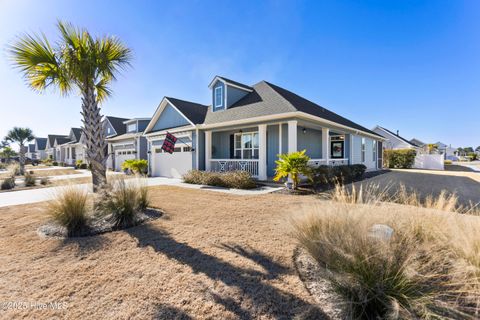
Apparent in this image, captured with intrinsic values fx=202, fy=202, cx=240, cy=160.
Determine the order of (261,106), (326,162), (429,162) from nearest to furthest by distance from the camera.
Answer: (261,106), (326,162), (429,162)

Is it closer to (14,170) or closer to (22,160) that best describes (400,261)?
(14,170)

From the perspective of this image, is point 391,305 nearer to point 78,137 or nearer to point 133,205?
point 133,205

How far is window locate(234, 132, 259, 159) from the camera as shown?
12.8 metres

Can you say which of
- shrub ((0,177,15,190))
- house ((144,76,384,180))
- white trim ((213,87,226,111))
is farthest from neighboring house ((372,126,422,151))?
shrub ((0,177,15,190))

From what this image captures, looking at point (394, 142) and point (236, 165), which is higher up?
point (394, 142)

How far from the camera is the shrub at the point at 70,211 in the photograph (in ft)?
14.3

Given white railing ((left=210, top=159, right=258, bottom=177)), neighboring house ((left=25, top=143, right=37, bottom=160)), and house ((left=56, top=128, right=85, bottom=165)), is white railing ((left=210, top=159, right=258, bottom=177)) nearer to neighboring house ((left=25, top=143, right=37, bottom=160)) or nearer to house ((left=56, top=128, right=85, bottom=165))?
house ((left=56, top=128, right=85, bottom=165))

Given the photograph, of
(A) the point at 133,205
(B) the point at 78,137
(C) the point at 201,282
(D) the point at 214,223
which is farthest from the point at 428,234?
(B) the point at 78,137

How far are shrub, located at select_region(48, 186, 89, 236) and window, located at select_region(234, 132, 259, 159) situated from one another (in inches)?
376

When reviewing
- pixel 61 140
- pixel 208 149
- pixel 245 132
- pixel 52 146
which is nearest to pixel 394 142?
pixel 245 132

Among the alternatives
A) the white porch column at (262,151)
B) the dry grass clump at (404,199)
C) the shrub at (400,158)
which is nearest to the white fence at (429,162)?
the shrub at (400,158)

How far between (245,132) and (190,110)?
16.7ft

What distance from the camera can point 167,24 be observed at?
31.2 ft

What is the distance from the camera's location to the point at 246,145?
1327 centimetres
